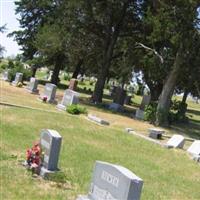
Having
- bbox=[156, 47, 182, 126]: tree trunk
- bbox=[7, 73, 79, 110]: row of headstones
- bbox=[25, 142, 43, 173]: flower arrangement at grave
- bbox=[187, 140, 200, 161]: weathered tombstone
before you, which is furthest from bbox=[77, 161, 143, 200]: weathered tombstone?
bbox=[156, 47, 182, 126]: tree trunk

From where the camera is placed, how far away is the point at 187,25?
1143 inches

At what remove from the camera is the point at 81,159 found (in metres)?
14.9

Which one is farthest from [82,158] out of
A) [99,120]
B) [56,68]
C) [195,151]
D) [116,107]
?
[56,68]

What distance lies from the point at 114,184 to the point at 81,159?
663 centimetres

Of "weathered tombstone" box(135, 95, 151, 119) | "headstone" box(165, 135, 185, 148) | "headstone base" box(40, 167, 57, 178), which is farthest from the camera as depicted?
"weathered tombstone" box(135, 95, 151, 119)

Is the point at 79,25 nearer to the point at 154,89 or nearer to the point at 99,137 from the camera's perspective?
the point at 154,89

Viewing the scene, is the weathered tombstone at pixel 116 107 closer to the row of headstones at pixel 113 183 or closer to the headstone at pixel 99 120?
the headstone at pixel 99 120

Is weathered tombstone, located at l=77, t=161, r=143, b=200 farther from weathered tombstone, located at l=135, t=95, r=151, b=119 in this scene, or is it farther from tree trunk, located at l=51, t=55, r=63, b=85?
tree trunk, located at l=51, t=55, r=63, b=85

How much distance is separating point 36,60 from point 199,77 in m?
20.8

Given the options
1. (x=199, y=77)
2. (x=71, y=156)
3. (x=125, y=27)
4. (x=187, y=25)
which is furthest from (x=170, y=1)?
(x=71, y=156)

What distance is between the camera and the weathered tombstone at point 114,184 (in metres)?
7.94

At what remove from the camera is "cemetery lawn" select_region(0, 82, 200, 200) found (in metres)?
11.3

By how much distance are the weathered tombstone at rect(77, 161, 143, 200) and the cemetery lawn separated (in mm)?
1902

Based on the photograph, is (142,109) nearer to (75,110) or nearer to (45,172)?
(75,110)
